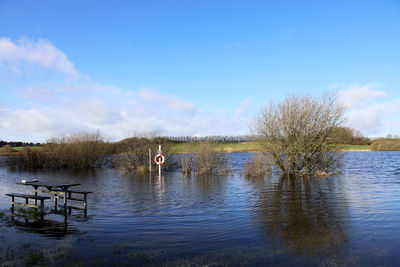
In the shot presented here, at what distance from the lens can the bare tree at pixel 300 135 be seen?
18.8 meters

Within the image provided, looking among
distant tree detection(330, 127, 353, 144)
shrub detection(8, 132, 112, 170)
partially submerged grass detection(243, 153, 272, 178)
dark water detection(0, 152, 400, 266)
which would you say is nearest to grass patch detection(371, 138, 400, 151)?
distant tree detection(330, 127, 353, 144)

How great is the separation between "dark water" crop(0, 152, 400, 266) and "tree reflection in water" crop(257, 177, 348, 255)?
2cm

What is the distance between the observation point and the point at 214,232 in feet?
22.9

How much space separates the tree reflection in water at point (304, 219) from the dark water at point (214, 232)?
20mm

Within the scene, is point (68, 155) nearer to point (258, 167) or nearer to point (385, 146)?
point (258, 167)

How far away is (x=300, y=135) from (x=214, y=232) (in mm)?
13337

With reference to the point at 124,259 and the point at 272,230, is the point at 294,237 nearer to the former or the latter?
the point at 272,230

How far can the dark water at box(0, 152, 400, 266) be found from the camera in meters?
5.31

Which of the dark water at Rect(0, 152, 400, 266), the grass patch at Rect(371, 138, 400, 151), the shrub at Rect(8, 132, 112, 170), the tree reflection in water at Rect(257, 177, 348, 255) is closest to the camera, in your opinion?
the dark water at Rect(0, 152, 400, 266)

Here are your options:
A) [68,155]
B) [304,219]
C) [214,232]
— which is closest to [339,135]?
[304,219]

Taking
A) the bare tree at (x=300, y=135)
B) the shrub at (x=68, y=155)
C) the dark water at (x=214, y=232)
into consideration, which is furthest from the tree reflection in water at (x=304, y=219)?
the shrub at (x=68, y=155)

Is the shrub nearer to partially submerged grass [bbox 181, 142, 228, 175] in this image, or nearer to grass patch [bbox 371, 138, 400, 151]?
partially submerged grass [bbox 181, 142, 228, 175]

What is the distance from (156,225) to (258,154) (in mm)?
13883

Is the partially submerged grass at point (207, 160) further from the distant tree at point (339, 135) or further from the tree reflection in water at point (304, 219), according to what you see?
the tree reflection in water at point (304, 219)
